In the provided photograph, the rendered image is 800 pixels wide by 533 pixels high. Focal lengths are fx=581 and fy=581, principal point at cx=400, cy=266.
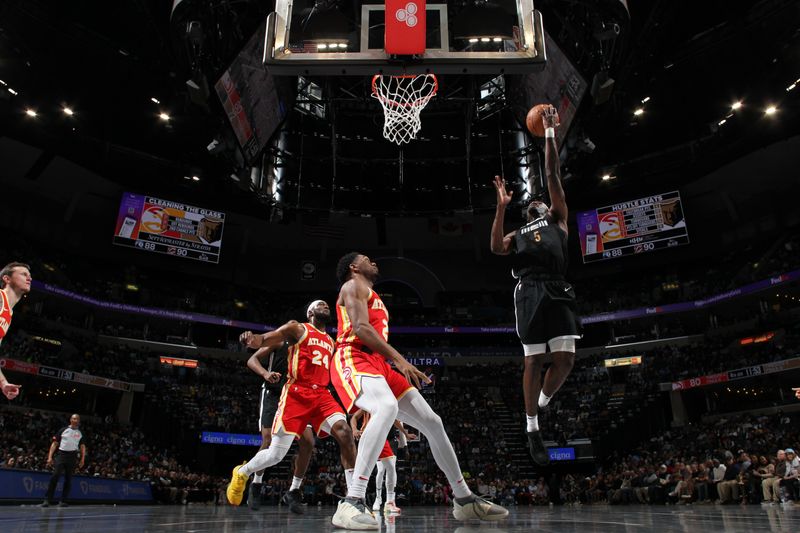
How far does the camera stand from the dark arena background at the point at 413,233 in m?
13.0

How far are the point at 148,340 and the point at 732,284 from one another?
29.7 metres

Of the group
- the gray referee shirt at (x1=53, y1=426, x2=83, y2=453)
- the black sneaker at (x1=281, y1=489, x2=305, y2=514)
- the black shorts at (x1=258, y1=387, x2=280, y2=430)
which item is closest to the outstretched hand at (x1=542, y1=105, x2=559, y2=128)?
the black shorts at (x1=258, y1=387, x2=280, y2=430)

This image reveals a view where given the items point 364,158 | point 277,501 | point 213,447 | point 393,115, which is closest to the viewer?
point 393,115

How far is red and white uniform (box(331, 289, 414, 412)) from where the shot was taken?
445cm

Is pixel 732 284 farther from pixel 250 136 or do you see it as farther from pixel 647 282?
pixel 250 136

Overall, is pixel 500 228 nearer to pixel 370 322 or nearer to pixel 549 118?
pixel 549 118

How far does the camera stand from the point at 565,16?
45.0ft

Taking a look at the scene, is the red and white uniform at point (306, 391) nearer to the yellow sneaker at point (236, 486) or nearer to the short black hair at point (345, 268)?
the yellow sneaker at point (236, 486)

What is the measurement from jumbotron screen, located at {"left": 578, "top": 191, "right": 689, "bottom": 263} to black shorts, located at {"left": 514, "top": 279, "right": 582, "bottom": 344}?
22.2 metres

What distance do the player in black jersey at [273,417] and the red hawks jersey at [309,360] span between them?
22cm

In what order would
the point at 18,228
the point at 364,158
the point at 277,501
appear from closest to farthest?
the point at 277,501
the point at 364,158
the point at 18,228

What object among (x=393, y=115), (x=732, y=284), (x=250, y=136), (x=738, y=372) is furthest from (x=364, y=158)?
(x=732, y=284)

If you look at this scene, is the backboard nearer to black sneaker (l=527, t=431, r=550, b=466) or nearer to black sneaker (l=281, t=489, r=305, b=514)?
black sneaker (l=527, t=431, r=550, b=466)

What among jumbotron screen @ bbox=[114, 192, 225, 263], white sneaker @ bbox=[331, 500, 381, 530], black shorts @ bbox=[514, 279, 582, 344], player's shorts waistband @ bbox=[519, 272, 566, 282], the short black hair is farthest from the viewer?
jumbotron screen @ bbox=[114, 192, 225, 263]
